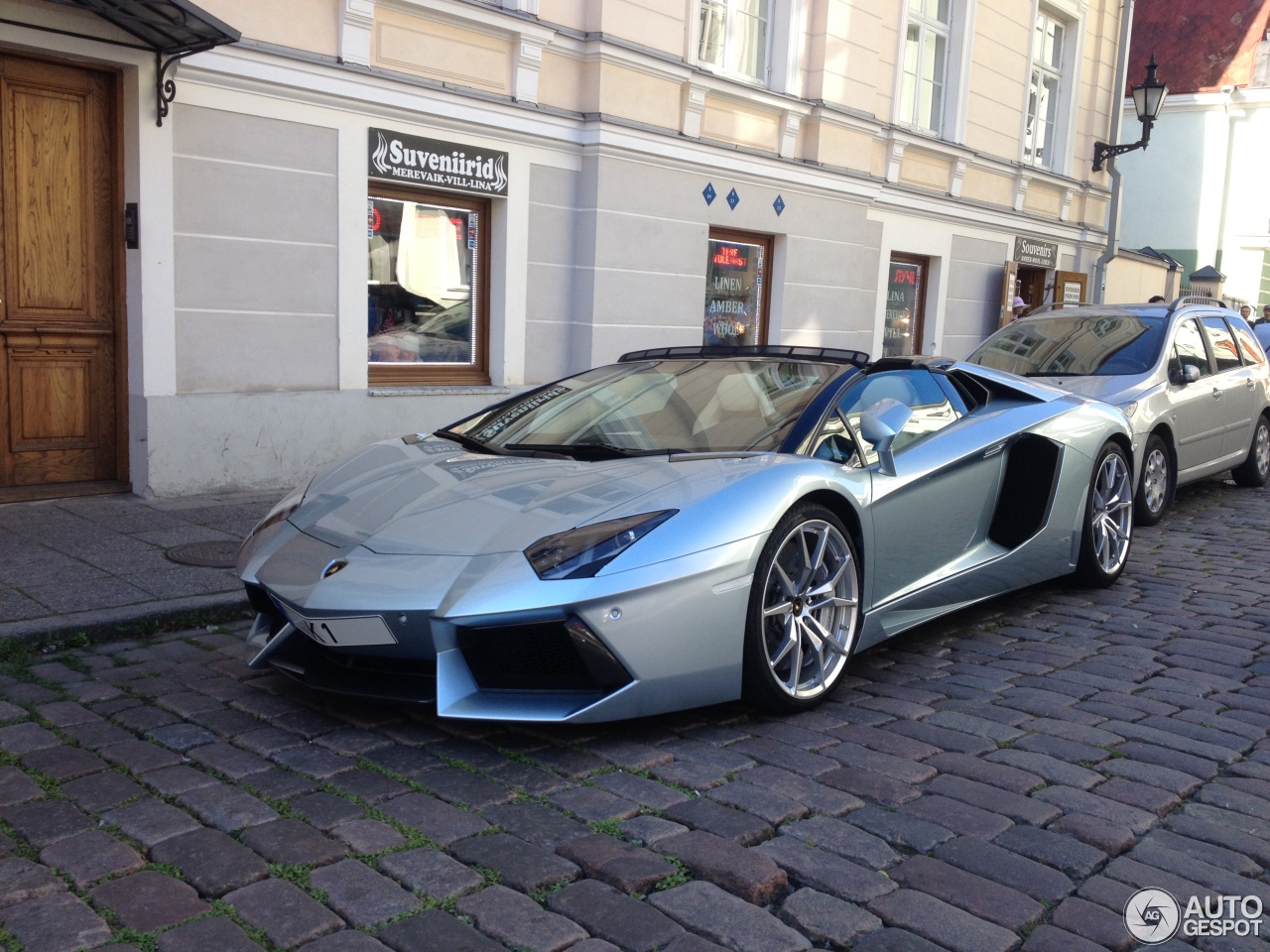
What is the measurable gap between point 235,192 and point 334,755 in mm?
5443

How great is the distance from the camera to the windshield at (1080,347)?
8.26 metres

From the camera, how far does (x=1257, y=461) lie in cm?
995

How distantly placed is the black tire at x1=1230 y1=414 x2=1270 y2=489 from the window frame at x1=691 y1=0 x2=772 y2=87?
5.68 meters

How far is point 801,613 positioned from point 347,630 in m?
1.47

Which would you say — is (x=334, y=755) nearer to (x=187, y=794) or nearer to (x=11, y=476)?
(x=187, y=794)

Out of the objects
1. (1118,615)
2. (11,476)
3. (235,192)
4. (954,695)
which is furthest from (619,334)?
(954,695)

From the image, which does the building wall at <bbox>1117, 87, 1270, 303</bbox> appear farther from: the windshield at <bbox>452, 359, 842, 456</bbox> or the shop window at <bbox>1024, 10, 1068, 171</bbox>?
the windshield at <bbox>452, 359, 842, 456</bbox>

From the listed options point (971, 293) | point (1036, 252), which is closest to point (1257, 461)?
point (971, 293)

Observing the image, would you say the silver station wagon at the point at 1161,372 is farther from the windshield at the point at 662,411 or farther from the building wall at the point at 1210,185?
the building wall at the point at 1210,185

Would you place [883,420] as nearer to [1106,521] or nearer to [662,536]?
[662,536]

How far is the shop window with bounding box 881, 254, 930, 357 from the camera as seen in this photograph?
14844 mm

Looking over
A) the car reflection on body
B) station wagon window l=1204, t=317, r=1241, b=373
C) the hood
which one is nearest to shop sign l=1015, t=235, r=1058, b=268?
station wagon window l=1204, t=317, r=1241, b=373

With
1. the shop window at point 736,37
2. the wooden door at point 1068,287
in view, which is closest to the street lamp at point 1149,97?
the wooden door at point 1068,287

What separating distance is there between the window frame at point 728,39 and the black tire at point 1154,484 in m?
5.60
